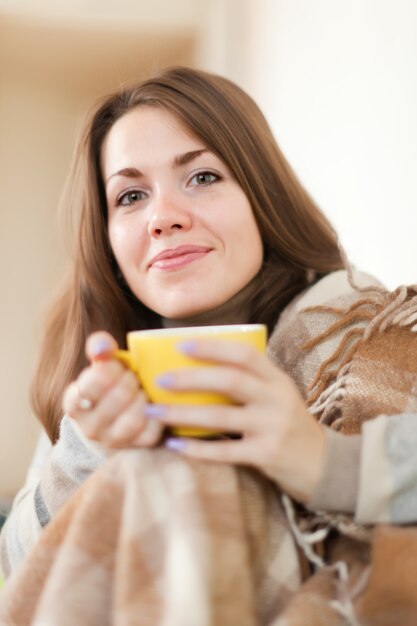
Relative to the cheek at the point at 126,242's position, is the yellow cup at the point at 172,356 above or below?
below

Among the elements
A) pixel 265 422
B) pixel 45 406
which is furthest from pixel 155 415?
pixel 45 406

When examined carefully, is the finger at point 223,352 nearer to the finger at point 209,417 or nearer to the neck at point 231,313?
the finger at point 209,417

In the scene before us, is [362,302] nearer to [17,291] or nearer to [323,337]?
[323,337]

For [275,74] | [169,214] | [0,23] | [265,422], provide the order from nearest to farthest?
1. [265,422]
2. [169,214]
3. [275,74]
4. [0,23]

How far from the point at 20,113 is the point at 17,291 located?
2.15 feet

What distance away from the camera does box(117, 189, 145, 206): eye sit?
1.04 meters

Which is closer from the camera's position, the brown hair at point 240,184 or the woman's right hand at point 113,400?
the woman's right hand at point 113,400

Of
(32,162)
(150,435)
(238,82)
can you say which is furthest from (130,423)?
(32,162)

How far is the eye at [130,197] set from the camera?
3.42 feet

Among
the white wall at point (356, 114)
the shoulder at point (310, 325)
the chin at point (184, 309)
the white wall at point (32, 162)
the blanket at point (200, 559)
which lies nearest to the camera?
the blanket at point (200, 559)

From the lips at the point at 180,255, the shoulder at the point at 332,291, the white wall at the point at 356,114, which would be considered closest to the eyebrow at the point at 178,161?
the lips at the point at 180,255

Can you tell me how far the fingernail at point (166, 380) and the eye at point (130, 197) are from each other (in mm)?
514

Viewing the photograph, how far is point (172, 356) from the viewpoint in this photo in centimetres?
57

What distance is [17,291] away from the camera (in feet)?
9.09
